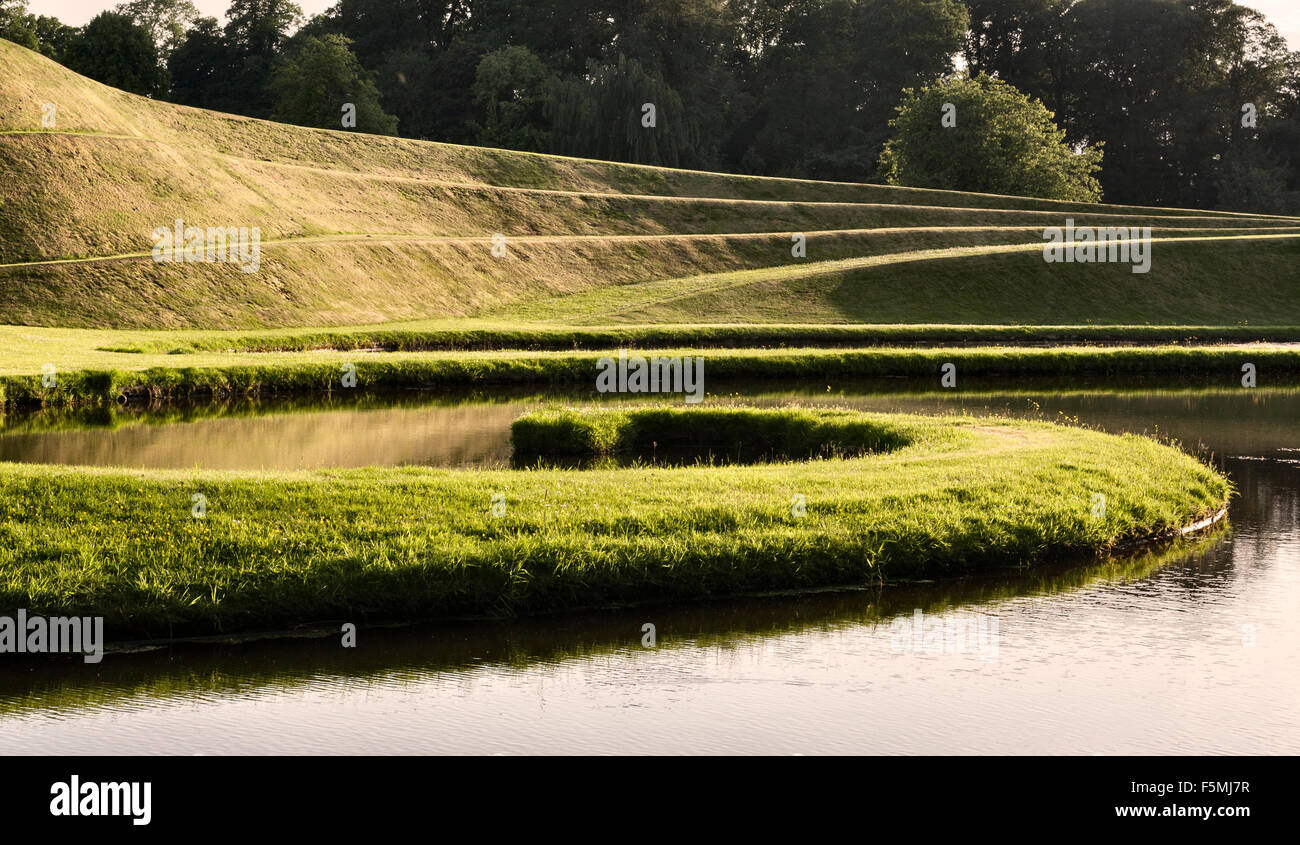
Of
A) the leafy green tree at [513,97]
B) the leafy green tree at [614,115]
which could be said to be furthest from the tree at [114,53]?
the leafy green tree at [614,115]

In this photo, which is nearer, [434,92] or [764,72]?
[434,92]

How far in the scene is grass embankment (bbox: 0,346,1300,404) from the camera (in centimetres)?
2783

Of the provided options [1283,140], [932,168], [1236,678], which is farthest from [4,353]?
[1283,140]

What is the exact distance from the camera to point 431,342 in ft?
135

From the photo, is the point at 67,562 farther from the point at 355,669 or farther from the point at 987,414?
the point at 987,414

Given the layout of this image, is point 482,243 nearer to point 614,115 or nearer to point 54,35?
point 614,115

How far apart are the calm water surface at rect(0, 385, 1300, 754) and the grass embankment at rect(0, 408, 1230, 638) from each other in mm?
395

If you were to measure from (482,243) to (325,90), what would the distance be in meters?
31.8

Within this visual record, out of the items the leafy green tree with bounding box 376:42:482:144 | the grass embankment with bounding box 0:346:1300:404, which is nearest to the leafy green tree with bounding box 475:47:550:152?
the leafy green tree with bounding box 376:42:482:144

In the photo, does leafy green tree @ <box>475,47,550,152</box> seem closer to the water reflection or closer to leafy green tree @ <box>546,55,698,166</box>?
leafy green tree @ <box>546,55,698,166</box>

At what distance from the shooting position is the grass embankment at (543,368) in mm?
27828

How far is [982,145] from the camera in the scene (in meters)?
80.4

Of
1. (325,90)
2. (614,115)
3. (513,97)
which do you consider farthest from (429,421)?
(513,97)
